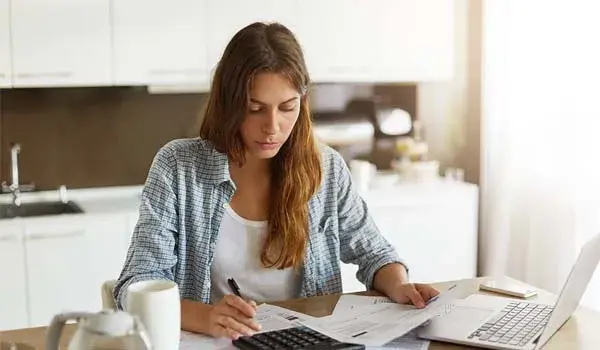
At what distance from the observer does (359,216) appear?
2.14 meters

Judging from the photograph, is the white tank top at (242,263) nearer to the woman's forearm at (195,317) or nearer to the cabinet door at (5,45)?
the woman's forearm at (195,317)

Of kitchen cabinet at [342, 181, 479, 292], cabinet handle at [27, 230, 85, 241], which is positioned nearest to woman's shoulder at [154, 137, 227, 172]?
cabinet handle at [27, 230, 85, 241]

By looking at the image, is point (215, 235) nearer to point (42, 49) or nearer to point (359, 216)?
point (359, 216)

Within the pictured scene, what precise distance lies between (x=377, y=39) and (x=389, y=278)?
202 cm

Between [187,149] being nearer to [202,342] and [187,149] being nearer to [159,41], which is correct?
[202,342]

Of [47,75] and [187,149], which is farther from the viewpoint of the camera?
[47,75]

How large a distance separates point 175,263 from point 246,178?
30 centimetres

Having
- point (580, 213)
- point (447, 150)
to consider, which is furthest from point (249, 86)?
point (447, 150)

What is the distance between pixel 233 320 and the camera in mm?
1578

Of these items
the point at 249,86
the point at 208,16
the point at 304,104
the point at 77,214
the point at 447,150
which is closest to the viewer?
the point at 249,86

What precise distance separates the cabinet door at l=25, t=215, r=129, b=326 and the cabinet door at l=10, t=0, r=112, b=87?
57 centimetres

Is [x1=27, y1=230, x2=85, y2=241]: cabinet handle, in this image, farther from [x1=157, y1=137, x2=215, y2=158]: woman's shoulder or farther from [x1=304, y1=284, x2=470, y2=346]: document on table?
[x1=304, y1=284, x2=470, y2=346]: document on table

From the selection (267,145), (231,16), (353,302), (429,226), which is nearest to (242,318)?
(353,302)

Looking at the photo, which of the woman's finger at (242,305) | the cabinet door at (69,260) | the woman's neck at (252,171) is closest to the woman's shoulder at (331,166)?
the woman's neck at (252,171)
